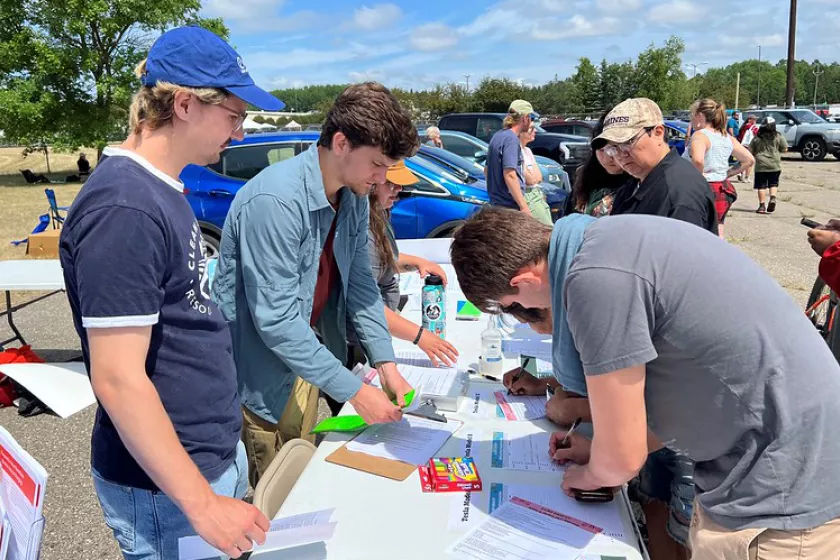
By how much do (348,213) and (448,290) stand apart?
1610 mm

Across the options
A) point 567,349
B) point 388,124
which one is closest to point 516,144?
point 388,124

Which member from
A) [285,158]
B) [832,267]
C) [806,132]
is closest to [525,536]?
[832,267]

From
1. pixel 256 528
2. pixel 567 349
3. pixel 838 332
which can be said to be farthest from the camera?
pixel 838 332

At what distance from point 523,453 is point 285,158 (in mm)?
5319

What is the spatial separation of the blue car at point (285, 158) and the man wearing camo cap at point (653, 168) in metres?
3.53

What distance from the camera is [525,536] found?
1412 mm

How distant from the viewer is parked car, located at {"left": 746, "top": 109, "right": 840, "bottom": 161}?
19.2 metres

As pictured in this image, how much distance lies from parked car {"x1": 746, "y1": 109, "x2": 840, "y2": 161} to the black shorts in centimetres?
994

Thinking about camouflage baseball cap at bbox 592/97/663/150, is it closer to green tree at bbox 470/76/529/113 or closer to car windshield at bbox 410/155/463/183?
car windshield at bbox 410/155/463/183

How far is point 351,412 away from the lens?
2164mm

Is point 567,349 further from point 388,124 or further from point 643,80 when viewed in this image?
point 643,80

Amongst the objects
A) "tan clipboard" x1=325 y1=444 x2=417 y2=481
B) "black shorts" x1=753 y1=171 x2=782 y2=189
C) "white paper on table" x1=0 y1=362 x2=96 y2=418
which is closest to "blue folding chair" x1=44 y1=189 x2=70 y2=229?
"white paper on table" x1=0 y1=362 x2=96 y2=418

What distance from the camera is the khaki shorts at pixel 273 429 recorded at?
204 cm

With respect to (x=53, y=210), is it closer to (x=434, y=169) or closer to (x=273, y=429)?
(x=434, y=169)
